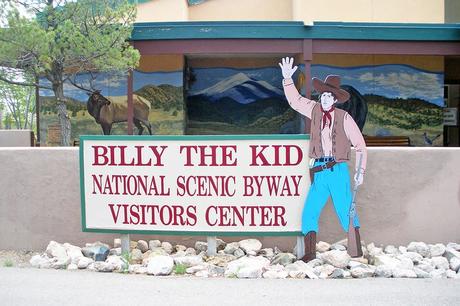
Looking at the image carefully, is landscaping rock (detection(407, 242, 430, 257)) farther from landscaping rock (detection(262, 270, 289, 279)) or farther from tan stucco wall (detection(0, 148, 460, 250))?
landscaping rock (detection(262, 270, 289, 279))

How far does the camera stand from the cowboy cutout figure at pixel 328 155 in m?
6.67

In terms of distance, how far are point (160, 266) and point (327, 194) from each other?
2267 millimetres

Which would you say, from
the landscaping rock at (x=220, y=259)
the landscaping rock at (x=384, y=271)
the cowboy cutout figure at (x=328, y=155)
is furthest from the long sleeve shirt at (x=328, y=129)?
the landscaping rock at (x=220, y=259)

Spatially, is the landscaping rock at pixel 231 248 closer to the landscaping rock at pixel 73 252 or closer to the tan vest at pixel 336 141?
the tan vest at pixel 336 141

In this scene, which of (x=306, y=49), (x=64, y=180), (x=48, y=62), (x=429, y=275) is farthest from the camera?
(x=306, y=49)

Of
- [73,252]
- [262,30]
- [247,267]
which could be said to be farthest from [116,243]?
[262,30]

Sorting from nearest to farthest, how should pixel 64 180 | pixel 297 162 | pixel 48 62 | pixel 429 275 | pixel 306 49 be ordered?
1. pixel 429 275
2. pixel 297 162
3. pixel 64 180
4. pixel 48 62
5. pixel 306 49

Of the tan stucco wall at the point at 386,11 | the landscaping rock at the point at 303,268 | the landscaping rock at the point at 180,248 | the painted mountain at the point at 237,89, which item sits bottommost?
the landscaping rock at the point at 303,268

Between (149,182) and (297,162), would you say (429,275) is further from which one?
(149,182)

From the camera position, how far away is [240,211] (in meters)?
6.77

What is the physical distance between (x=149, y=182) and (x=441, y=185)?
3.90m

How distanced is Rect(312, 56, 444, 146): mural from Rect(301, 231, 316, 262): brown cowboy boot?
858cm

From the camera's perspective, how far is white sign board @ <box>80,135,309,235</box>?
22.1ft

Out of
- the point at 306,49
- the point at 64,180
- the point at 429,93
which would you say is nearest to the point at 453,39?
the point at 429,93
